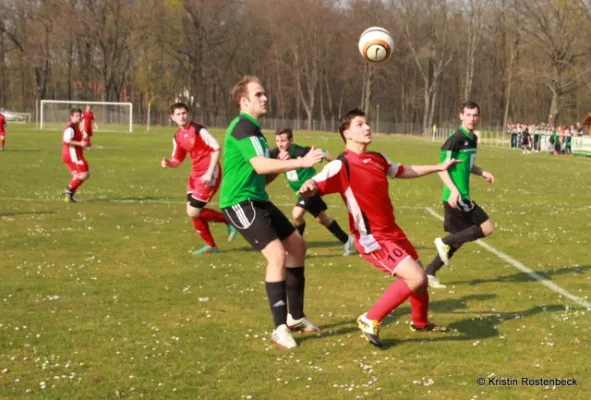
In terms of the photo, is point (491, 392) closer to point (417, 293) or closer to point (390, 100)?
point (417, 293)

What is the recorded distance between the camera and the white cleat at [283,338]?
21.4 feet

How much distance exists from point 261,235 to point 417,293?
61.5 inches

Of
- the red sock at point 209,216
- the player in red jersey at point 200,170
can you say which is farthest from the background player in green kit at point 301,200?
the red sock at point 209,216

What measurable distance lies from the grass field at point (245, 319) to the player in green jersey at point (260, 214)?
0.36 m

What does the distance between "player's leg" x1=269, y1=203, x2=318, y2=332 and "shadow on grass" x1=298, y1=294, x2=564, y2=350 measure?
189 mm

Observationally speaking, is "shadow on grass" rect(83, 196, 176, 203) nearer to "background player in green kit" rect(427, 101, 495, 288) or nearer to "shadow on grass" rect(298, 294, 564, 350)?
"background player in green kit" rect(427, 101, 495, 288)

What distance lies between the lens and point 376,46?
1115cm

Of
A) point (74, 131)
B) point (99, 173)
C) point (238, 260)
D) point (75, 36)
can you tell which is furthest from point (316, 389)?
point (75, 36)

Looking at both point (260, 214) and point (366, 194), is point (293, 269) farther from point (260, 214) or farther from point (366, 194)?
point (366, 194)

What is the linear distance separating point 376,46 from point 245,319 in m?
5.45

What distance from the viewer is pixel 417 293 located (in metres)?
6.74

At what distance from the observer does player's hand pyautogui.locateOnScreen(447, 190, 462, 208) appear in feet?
28.9

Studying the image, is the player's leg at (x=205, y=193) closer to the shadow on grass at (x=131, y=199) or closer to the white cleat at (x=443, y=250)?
the white cleat at (x=443, y=250)

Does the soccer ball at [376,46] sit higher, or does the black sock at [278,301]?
the soccer ball at [376,46]
